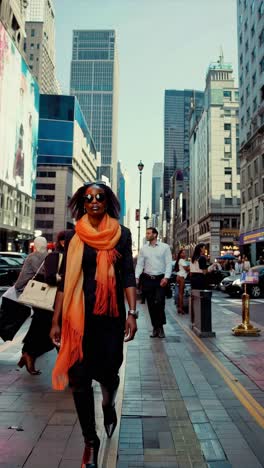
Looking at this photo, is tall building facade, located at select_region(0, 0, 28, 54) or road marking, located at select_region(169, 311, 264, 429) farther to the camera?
tall building facade, located at select_region(0, 0, 28, 54)

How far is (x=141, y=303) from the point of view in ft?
52.4

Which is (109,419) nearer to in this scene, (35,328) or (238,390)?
(238,390)

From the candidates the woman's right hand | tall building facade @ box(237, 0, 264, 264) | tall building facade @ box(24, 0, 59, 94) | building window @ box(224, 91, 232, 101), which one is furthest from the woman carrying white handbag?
tall building facade @ box(24, 0, 59, 94)

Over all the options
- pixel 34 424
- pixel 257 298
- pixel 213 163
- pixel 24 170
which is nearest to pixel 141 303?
pixel 257 298

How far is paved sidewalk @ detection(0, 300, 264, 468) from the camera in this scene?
3039 millimetres

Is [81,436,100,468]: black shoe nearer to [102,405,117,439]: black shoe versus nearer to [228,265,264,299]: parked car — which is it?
[102,405,117,439]: black shoe

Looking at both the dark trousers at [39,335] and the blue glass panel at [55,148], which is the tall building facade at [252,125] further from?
the blue glass panel at [55,148]

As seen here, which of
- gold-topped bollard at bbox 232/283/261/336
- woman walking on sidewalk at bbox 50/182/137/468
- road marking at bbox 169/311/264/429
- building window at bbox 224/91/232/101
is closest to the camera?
woman walking on sidewalk at bbox 50/182/137/468

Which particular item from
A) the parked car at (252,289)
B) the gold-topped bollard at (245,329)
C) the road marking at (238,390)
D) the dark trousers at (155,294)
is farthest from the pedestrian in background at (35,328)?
the parked car at (252,289)

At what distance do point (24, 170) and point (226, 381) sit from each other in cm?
6483

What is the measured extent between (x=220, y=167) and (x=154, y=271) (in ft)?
242

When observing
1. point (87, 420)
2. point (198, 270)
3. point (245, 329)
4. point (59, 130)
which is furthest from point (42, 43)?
point (87, 420)

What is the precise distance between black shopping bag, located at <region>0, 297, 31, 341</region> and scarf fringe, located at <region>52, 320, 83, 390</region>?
303cm

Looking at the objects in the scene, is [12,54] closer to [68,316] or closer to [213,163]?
[213,163]
